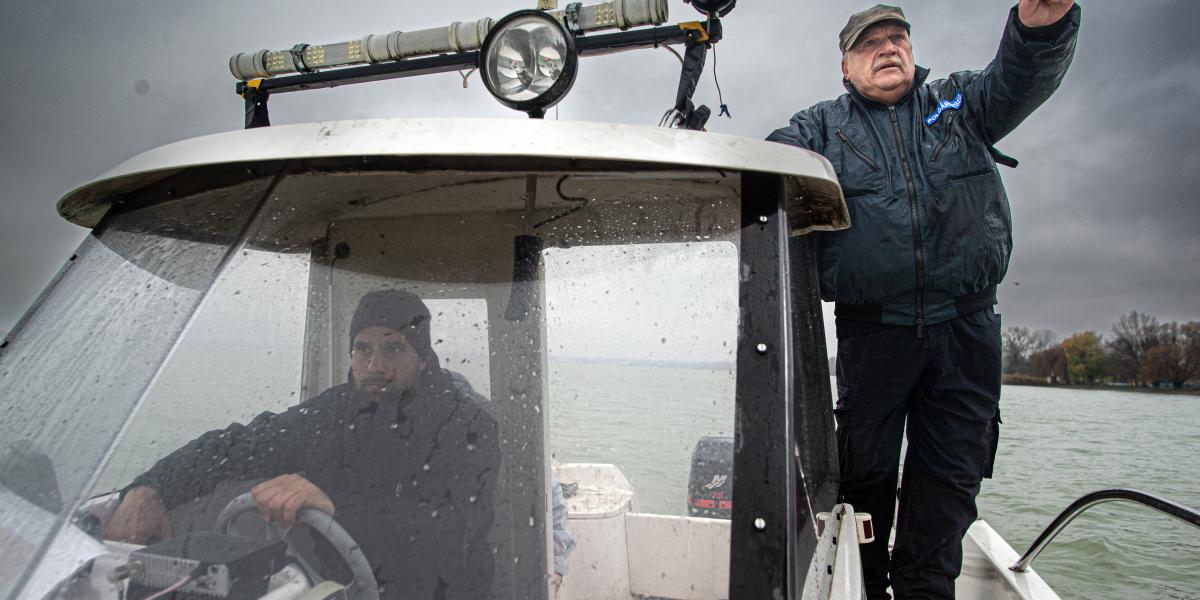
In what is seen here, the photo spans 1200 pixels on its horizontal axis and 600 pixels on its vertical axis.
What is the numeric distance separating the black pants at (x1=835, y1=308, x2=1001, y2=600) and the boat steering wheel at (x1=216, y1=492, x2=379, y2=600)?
1677 millimetres

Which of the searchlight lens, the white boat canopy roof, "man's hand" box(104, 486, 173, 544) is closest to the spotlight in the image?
the searchlight lens

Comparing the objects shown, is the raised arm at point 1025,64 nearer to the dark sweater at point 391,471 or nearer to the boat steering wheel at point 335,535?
the dark sweater at point 391,471

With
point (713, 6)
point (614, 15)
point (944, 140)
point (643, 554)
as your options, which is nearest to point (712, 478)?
point (643, 554)

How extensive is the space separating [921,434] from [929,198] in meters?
0.74

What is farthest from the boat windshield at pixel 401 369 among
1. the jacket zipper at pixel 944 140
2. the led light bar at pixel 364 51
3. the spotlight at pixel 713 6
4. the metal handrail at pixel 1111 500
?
the metal handrail at pixel 1111 500

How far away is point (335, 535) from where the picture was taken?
1016 millimetres

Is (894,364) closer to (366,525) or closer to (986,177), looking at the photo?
(986,177)

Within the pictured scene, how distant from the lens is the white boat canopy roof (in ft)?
3.38

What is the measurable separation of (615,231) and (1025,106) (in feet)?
5.38

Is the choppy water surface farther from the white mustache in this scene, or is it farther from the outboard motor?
the white mustache

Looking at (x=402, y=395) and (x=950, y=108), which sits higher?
(x=950, y=108)

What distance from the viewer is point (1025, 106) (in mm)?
2139

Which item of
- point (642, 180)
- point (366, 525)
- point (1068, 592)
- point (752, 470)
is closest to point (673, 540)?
point (752, 470)

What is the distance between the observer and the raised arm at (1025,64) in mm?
1978
